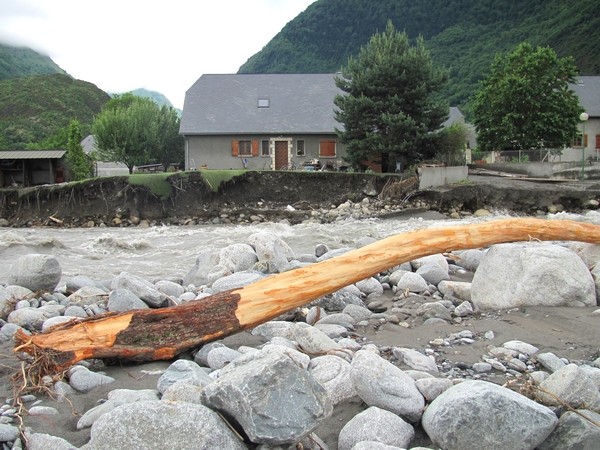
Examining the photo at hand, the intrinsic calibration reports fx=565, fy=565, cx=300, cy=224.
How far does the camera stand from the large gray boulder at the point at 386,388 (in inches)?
133

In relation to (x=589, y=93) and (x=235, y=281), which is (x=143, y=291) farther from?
(x=589, y=93)

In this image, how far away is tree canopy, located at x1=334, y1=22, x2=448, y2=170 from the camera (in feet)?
82.3

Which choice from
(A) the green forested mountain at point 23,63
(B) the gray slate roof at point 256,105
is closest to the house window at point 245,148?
(B) the gray slate roof at point 256,105

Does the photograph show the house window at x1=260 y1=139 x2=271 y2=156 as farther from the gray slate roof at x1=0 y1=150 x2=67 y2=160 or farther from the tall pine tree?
the gray slate roof at x1=0 y1=150 x2=67 y2=160

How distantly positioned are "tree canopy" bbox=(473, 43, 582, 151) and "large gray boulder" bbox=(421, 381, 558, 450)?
1328 inches

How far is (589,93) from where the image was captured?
44844 mm

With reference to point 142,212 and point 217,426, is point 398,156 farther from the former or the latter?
point 217,426

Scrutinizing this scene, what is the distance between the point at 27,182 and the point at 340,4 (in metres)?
101

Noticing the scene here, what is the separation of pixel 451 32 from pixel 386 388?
96343 mm

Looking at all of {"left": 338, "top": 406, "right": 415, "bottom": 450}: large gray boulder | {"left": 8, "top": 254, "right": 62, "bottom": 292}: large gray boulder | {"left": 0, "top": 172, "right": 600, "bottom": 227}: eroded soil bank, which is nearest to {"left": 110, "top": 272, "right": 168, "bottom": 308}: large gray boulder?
{"left": 8, "top": 254, "right": 62, "bottom": 292}: large gray boulder

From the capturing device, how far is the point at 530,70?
34.8 metres

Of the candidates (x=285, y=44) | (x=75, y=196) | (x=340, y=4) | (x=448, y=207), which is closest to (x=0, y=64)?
(x=285, y=44)

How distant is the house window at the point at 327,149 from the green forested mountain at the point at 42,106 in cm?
3940

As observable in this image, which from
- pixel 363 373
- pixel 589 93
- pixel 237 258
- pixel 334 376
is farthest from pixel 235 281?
pixel 589 93
